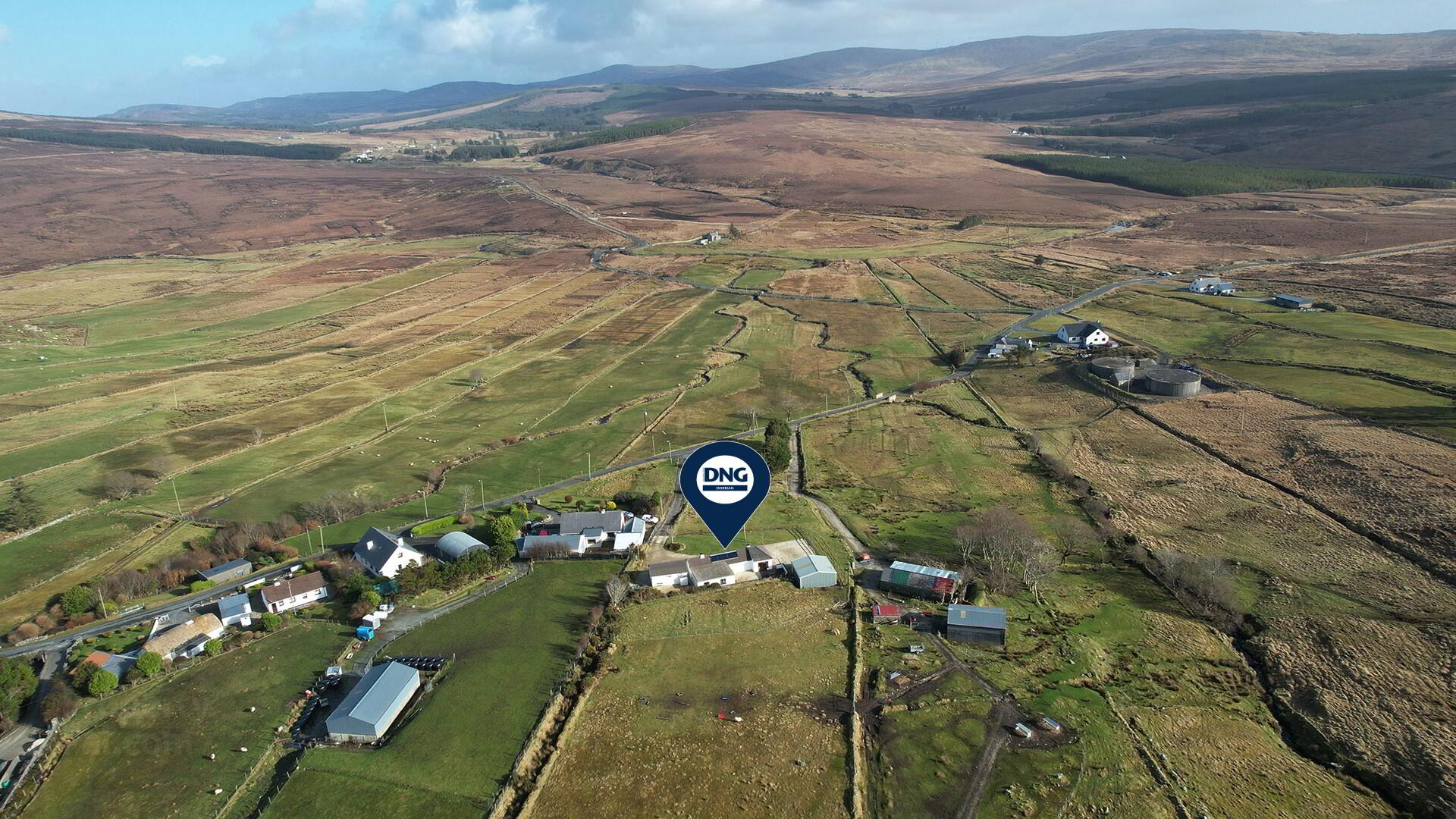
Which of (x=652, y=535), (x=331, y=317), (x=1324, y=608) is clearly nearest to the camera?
(x=1324, y=608)

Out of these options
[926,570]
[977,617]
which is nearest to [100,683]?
[926,570]

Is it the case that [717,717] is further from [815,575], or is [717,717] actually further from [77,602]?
[77,602]

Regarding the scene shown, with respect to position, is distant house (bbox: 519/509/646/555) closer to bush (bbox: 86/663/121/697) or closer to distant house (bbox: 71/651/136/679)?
A: distant house (bbox: 71/651/136/679)

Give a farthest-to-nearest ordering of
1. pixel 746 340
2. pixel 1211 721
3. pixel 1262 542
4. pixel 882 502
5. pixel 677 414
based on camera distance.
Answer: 1. pixel 746 340
2. pixel 677 414
3. pixel 882 502
4. pixel 1262 542
5. pixel 1211 721

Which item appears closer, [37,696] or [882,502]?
[37,696]

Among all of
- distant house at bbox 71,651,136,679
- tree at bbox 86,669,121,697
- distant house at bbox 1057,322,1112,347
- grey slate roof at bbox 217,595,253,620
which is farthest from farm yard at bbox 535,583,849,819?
distant house at bbox 1057,322,1112,347

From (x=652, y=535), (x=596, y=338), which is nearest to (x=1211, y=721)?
(x=652, y=535)

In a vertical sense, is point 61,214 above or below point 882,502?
above

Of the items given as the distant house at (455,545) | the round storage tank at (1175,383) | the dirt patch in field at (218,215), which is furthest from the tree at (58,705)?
the dirt patch in field at (218,215)

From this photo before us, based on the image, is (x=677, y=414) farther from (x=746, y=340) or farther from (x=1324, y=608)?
(x=1324, y=608)
